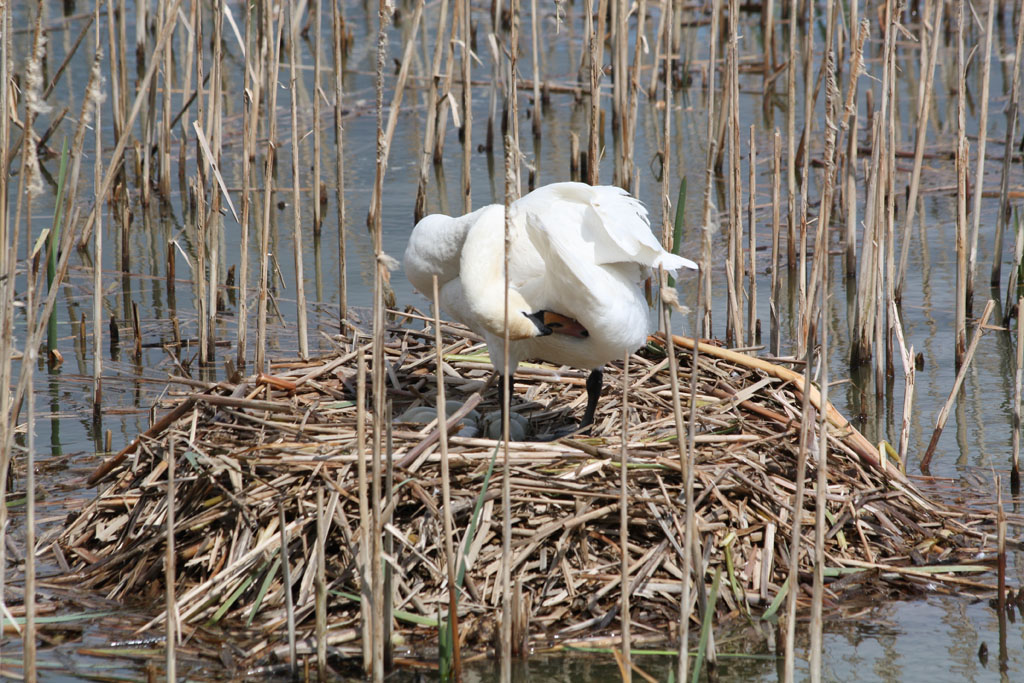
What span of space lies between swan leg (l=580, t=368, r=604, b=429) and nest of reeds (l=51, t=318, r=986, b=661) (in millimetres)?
299

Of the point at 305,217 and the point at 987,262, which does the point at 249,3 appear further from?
the point at 987,262

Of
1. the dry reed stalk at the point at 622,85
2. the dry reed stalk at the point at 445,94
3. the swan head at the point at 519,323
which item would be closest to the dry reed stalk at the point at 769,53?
the dry reed stalk at the point at 445,94

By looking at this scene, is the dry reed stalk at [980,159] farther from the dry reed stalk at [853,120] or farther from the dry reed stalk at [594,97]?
the dry reed stalk at [594,97]

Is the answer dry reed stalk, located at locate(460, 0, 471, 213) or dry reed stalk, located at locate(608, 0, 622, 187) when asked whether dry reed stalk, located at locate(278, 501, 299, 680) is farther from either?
dry reed stalk, located at locate(608, 0, 622, 187)

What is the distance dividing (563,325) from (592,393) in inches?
33.4

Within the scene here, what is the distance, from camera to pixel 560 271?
4793mm

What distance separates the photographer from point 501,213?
5.12 metres

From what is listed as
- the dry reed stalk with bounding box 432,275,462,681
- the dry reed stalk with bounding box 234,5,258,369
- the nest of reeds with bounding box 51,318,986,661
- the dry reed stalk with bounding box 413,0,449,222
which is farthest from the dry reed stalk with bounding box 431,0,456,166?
the dry reed stalk with bounding box 432,275,462,681

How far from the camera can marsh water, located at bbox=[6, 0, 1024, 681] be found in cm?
416

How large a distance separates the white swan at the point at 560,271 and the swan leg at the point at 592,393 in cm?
28

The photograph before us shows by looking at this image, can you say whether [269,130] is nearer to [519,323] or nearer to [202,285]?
[202,285]

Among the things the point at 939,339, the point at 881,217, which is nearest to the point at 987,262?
the point at 939,339

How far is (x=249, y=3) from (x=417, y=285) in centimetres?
174

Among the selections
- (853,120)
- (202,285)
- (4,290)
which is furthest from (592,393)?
A: (4,290)
